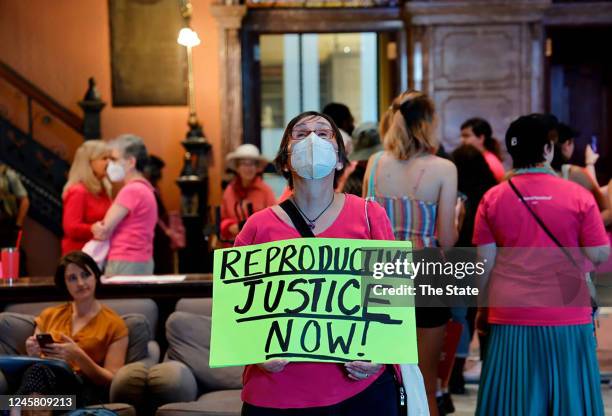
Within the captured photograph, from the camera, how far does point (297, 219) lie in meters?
2.58

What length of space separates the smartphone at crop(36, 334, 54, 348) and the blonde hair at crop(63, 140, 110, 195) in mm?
1724

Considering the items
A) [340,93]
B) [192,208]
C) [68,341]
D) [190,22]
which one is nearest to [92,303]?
[68,341]

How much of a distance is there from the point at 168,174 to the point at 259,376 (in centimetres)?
756

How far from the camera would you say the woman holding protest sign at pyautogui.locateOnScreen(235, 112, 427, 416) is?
8.00ft

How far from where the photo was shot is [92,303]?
177 inches

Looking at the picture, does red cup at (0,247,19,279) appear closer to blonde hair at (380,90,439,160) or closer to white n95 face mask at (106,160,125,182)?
white n95 face mask at (106,160,125,182)

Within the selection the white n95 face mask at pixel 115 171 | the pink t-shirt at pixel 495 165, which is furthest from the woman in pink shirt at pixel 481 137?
the white n95 face mask at pixel 115 171

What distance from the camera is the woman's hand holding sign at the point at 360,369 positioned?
2428 millimetres

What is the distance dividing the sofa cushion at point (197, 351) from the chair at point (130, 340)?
0.12m

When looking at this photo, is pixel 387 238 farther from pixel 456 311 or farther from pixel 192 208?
pixel 192 208

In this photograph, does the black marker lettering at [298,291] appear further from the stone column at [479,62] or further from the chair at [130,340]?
the stone column at [479,62]

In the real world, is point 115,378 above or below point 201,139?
below

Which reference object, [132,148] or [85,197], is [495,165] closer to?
[132,148]

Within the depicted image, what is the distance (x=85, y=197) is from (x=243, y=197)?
1.15m
